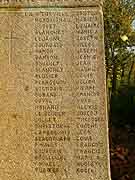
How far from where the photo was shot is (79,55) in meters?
3.45

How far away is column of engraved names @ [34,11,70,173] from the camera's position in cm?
344

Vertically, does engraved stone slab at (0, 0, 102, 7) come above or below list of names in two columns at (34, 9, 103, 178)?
above

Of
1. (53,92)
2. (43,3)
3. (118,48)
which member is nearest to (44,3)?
(43,3)

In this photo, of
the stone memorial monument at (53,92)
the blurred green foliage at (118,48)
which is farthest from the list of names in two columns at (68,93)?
the blurred green foliage at (118,48)

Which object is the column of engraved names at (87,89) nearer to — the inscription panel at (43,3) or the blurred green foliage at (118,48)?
the inscription panel at (43,3)

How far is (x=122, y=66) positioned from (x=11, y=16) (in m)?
8.62

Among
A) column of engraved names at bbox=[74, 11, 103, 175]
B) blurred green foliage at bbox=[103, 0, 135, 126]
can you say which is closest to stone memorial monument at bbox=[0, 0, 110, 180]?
column of engraved names at bbox=[74, 11, 103, 175]

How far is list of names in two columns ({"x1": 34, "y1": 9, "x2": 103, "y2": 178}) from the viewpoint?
3.43m

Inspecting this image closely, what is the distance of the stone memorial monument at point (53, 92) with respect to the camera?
3428 millimetres

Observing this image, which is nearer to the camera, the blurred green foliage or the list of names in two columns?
the list of names in two columns

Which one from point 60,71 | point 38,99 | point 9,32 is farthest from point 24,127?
point 9,32

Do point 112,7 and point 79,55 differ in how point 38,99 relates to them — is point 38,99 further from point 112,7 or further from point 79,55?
point 112,7

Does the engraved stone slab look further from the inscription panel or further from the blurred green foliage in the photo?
the blurred green foliage

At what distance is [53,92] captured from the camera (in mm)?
3461
